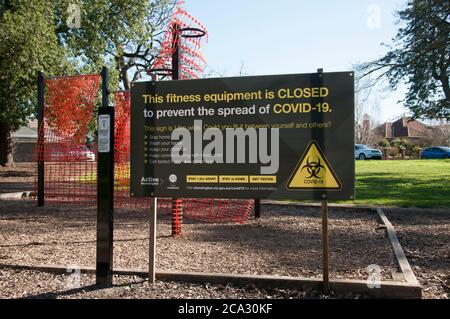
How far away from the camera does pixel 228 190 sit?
4.83 m

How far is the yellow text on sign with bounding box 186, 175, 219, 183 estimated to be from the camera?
487 centimetres

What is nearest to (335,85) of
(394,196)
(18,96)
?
(394,196)

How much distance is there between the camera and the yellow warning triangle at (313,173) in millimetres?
4582

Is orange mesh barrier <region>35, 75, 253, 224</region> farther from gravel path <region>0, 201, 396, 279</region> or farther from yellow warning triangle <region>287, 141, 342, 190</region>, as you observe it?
yellow warning triangle <region>287, 141, 342, 190</region>

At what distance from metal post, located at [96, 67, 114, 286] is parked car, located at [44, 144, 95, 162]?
698 centimetres

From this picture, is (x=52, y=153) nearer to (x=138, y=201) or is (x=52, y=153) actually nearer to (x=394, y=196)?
(x=138, y=201)

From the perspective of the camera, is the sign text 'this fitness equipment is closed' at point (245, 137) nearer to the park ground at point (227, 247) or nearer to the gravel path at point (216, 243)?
the park ground at point (227, 247)

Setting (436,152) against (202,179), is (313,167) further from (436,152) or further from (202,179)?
(436,152)

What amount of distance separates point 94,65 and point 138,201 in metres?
14.6

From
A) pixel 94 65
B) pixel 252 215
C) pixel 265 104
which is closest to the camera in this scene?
pixel 265 104

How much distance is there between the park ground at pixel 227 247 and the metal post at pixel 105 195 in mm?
219

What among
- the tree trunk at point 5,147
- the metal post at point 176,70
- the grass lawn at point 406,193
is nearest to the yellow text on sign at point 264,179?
the metal post at point 176,70

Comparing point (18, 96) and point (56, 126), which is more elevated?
point (18, 96)

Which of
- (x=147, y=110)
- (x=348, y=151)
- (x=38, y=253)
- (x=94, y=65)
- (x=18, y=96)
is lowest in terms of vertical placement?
(x=38, y=253)
